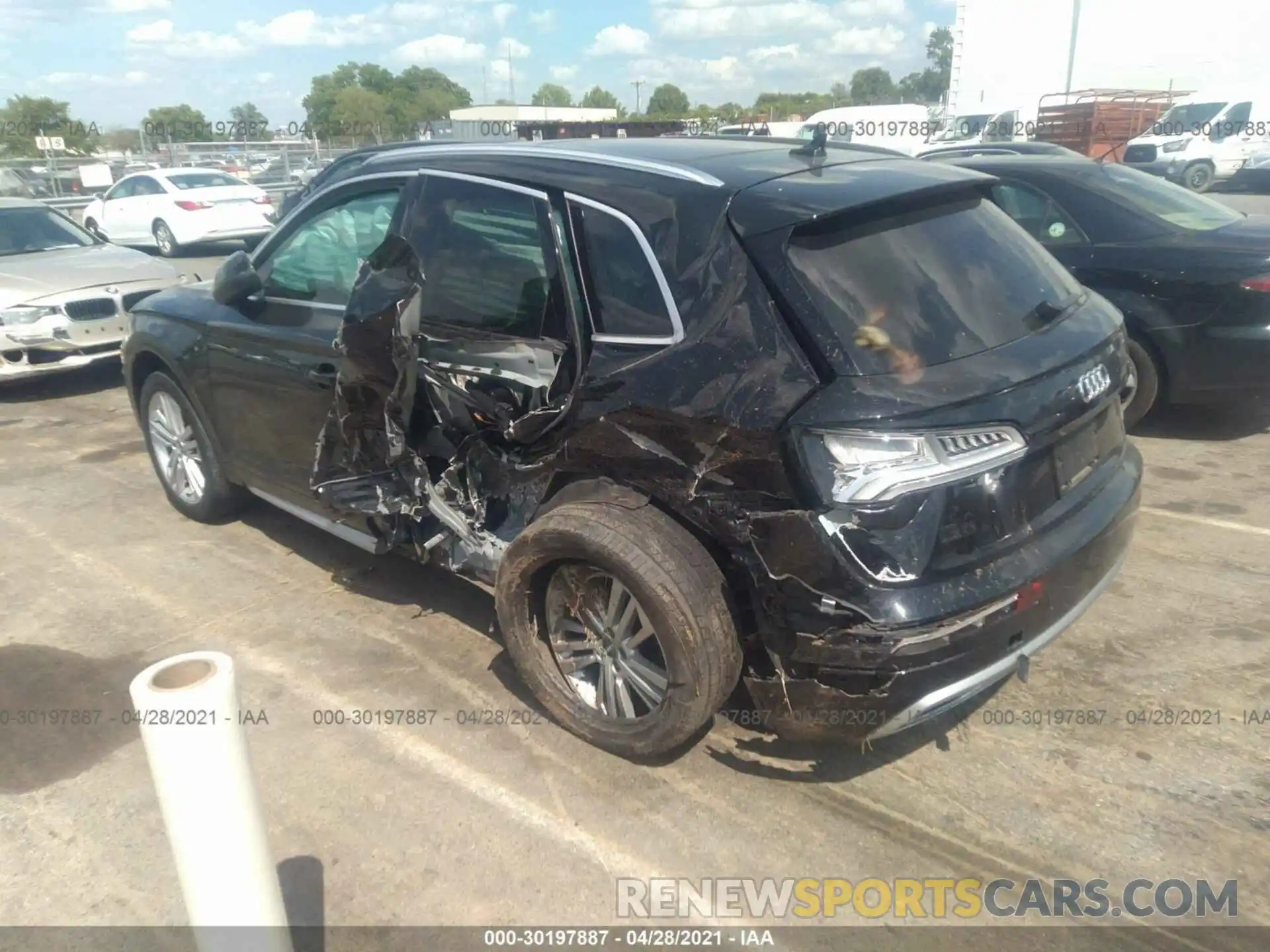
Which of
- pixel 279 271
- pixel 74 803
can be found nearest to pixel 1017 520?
pixel 74 803

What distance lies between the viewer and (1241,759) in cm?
317

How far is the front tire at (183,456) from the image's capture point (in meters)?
5.07

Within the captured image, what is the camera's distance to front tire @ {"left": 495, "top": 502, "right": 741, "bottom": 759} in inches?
112

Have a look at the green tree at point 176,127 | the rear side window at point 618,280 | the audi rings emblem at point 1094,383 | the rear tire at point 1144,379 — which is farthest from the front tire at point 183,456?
the green tree at point 176,127

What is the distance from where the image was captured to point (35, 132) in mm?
46188

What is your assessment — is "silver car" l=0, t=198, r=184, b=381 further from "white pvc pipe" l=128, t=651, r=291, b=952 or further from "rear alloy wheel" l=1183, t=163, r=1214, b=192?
"rear alloy wheel" l=1183, t=163, r=1214, b=192

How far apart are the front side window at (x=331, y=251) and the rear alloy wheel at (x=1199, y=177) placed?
25496 mm

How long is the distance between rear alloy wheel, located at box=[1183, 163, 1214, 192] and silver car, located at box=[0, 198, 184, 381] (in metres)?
24.1

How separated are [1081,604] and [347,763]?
2.43m

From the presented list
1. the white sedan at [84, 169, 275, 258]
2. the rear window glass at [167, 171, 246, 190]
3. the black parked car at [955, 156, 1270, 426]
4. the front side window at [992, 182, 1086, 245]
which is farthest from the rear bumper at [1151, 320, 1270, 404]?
the rear window glass at [167, 171, 246, 190]

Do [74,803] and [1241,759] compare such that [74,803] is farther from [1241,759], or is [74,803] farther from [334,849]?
[1241,759]

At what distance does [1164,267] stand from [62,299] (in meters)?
8.14

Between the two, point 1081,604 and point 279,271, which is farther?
point 279,271

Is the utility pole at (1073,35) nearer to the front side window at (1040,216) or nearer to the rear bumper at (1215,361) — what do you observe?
the front side window at (1040,216)
